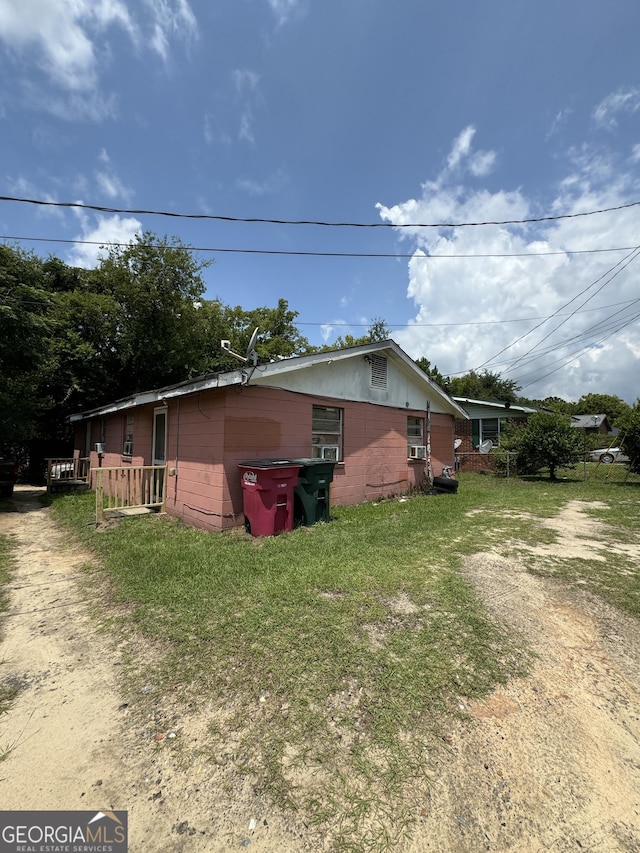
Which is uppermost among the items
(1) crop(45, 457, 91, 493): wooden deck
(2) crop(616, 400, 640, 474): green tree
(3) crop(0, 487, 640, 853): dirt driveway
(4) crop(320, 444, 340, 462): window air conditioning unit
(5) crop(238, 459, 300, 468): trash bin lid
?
(2) crop(616, 400, 640, 474): green tree

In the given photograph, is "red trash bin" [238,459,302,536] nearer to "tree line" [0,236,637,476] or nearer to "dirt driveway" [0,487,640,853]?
"dirt driveway" [0,487,640,853]

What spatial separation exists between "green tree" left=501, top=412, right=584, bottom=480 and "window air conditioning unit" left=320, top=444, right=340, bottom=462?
912cm

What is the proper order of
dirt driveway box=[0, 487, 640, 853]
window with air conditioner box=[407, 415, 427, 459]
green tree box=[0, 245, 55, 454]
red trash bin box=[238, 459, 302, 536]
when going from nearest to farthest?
dirt driveway box=[0, 487, 640, 853] < red trash bin box=[238, 459, 302, 536] < green tree box=[0, 245, 55, 454] < window with air conditioner box=[407, 415, 427, 459]

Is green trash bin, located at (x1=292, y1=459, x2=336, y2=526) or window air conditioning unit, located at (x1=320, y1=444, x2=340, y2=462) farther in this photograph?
window air conditioning unit, located at (x1=320, y1=444, x2=340, y2=462)

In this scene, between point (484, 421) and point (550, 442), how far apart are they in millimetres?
6701

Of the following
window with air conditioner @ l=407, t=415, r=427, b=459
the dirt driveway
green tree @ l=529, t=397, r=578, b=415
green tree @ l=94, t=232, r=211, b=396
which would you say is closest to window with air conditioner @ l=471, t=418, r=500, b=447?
green tree @ l=529, t=397, r=578, b=415

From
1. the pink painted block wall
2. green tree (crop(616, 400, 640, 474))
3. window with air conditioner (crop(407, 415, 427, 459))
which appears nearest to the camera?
the pink painted block wall

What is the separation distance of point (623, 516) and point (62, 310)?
2011 centimetres

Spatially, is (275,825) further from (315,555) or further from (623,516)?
(623,516)

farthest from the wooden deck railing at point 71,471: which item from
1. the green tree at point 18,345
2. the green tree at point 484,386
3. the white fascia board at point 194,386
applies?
the green tree at point 484,386

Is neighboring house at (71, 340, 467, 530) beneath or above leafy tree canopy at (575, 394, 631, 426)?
beneath

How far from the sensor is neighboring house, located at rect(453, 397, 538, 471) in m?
18.6

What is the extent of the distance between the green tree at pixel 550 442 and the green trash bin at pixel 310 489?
409 inches

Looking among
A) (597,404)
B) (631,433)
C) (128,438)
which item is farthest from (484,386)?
(128,438)
